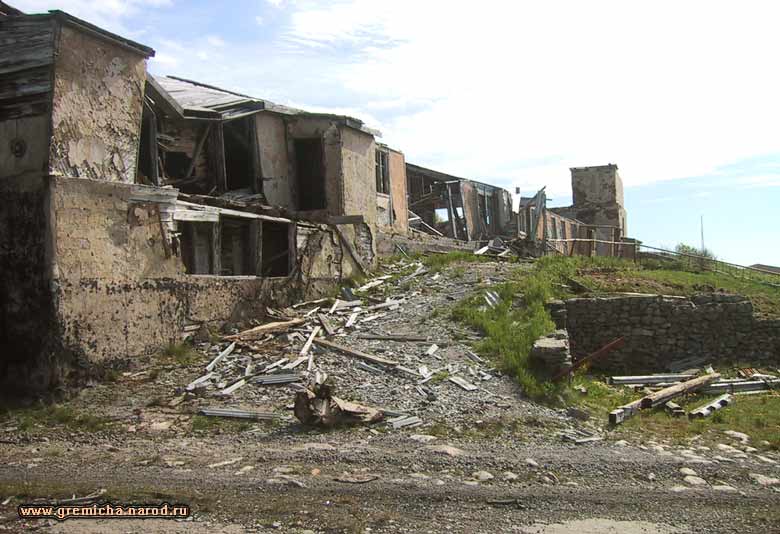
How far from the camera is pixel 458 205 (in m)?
25.8

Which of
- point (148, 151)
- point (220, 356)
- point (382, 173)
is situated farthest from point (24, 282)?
point (382, 173)

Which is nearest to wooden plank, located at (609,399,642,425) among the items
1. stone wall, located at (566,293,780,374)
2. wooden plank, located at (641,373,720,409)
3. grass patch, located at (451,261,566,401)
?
wooden plank, located at (641,373,720,409)

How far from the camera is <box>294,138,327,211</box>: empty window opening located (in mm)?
16828

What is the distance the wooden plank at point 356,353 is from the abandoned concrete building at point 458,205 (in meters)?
13.1

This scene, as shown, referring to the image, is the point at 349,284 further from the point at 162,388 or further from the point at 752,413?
the point at 752,413

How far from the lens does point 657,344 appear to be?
15820mm

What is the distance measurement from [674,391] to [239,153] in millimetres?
10810

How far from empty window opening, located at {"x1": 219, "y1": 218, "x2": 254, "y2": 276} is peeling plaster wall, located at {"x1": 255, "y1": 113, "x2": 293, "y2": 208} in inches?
85.1

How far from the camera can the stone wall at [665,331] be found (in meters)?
15.8

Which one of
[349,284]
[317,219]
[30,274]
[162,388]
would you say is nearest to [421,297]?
[349,284]

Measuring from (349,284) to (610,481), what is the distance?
9286 millimetres

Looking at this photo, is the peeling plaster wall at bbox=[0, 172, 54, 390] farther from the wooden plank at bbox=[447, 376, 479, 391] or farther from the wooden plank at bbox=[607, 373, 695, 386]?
the wooden plank at bbox=[607, 373, 695, 386]

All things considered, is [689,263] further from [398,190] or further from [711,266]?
[398,190]

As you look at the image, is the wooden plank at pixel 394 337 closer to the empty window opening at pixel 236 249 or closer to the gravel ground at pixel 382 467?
the gravel ground at pixel 382 467
